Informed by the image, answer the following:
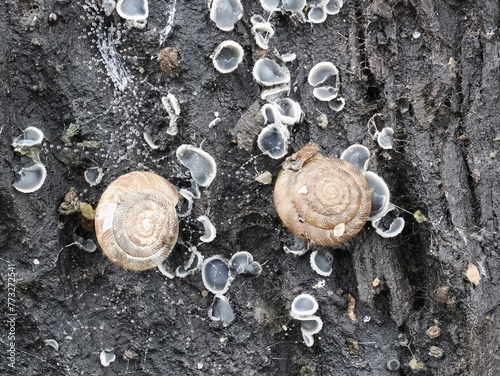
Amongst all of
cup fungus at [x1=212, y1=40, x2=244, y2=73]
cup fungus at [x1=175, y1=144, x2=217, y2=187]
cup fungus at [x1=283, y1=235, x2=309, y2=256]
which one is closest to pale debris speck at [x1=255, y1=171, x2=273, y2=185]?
cup fungus at [x1=175, y1=144, x2=217, y2=187]

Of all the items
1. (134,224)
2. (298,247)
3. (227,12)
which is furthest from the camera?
(298,247)

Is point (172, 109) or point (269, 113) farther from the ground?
point (269, 113)

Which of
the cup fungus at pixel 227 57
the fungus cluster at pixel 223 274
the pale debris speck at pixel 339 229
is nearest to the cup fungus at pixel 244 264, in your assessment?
the fungus cluster at pixel 223 274

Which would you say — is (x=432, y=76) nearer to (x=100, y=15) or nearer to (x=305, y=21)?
(x=305, y=21)

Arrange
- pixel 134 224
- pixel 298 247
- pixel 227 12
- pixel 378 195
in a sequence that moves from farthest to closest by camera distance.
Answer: pixel 298 247 → pixel 227 12 → pixel 378 195 → pixel 134 224

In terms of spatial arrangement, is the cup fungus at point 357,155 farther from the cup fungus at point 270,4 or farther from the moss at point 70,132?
the moss at point 70,132

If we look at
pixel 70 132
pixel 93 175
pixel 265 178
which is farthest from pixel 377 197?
pixel 70 132

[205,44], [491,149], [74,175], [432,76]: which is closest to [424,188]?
[491,149]

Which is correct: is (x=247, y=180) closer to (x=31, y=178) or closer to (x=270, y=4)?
(x=270, y=4)
